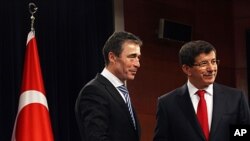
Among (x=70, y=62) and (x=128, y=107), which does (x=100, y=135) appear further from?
(x=70, y=62)

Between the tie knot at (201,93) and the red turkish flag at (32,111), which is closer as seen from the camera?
the tie knot at (201,93)

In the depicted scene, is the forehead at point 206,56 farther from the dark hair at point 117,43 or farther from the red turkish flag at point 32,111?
the red turkish flag at point 32,111

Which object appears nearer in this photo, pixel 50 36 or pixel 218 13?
pixel 50 36

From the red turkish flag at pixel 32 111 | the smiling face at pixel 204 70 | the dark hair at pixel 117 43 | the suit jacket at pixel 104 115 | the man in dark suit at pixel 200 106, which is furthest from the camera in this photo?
the red turkish flag at pixel 32 111

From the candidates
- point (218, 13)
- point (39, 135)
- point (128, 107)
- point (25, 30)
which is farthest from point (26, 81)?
point (218, 13)

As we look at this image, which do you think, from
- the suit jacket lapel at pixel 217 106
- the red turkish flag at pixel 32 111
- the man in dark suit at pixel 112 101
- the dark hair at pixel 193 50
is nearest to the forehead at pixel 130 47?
the man in dark suit at pixel 112 101

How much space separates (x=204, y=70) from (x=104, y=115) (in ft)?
2.54

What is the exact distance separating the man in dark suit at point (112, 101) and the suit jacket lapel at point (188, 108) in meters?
0.39

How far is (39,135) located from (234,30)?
3373mm

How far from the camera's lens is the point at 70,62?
523cm

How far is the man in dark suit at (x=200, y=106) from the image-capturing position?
3.15m

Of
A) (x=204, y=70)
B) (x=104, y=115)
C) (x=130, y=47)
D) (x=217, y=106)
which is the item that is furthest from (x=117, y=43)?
(x=217, y=106)

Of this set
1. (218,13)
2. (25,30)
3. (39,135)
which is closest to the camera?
(39,135)

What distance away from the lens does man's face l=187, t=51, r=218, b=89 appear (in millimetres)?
3283
